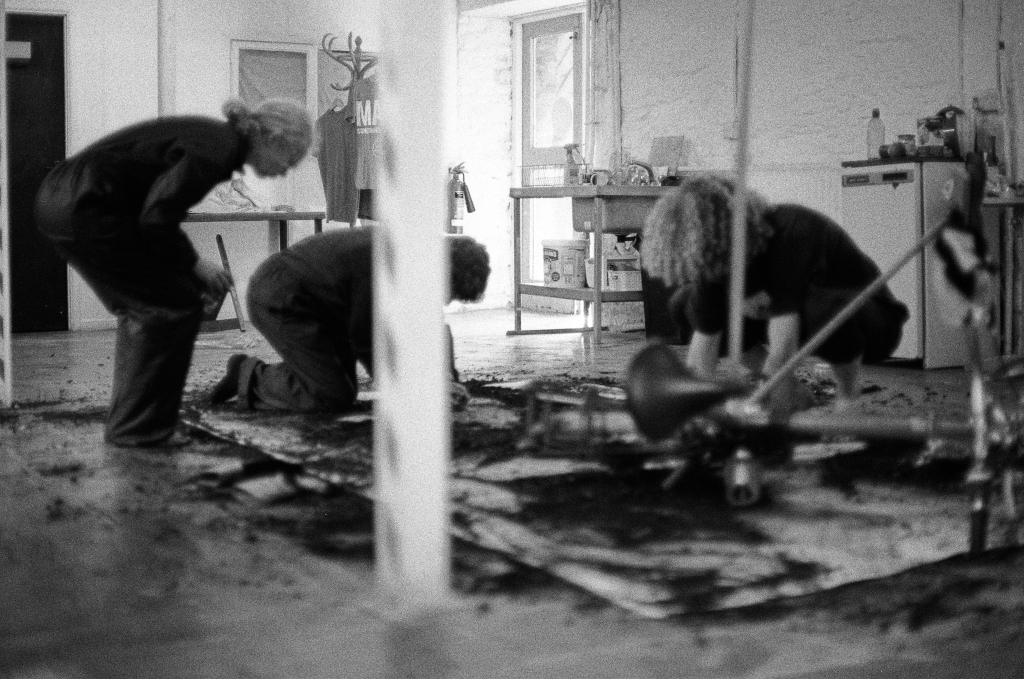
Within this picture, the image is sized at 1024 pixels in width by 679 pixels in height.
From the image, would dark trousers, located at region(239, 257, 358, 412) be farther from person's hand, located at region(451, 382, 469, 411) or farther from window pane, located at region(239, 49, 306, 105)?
window pane, located at region(239, 49, 306, 105)

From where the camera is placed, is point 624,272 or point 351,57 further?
point 351,57

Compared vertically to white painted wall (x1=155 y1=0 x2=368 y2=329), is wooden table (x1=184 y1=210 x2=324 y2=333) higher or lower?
lower

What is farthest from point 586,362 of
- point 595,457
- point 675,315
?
point 595,457

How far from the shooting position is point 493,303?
11281mm

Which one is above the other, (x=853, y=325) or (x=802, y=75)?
(x=802, y=75)

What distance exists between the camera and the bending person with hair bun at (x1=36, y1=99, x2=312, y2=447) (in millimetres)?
4164

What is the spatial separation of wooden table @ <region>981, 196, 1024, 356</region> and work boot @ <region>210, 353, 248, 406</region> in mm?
3791

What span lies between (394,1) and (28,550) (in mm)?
1715

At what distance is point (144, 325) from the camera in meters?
4.30

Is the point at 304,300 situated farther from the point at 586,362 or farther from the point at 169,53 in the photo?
the point at 169,53

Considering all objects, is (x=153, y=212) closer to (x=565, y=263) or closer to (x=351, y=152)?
(x=351, y=152)

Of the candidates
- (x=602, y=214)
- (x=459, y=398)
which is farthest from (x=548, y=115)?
(x=459, y=398)

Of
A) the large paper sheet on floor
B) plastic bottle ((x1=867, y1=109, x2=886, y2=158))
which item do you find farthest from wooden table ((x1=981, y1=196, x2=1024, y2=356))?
the large paper sheet on floor

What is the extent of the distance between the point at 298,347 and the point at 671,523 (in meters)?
2.05
